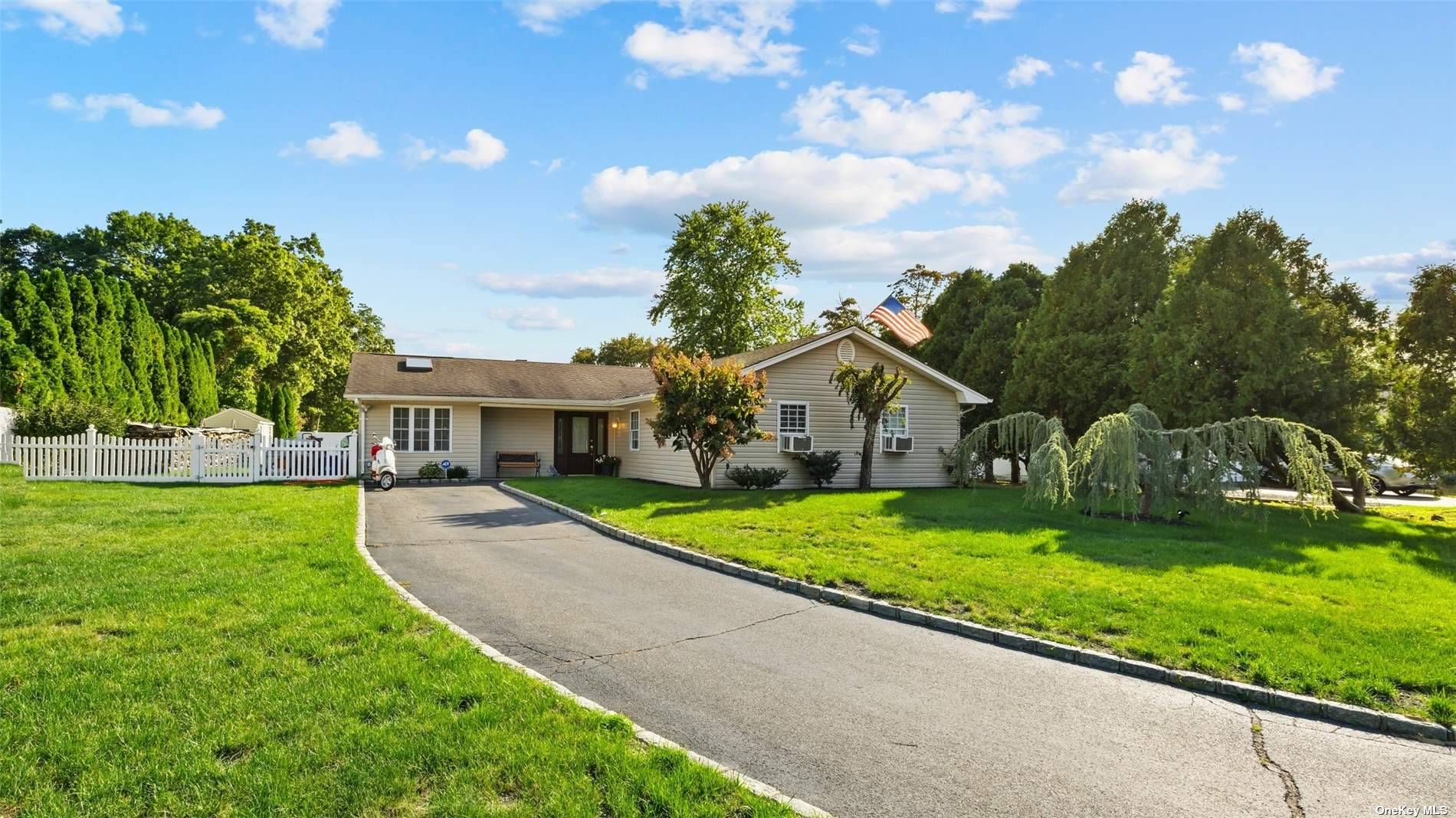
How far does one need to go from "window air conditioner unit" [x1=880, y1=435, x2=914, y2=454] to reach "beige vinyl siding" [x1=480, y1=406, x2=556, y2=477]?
11543 mm

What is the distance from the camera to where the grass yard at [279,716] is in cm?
325

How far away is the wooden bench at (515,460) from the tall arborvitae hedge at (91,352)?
1135 cm

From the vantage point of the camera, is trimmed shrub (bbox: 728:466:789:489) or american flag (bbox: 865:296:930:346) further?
american flag (bbox: 865:296:930:346)

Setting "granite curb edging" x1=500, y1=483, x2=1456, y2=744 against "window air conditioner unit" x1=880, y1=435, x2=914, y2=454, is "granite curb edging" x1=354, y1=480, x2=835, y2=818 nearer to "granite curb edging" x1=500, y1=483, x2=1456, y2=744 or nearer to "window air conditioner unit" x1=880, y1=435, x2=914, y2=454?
"granite curb edging" x1=500, y1=483, x2=1456, y2=744

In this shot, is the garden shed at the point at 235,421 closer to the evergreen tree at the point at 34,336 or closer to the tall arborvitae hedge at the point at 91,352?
the tall arborvitae hedge at the point at 91,352

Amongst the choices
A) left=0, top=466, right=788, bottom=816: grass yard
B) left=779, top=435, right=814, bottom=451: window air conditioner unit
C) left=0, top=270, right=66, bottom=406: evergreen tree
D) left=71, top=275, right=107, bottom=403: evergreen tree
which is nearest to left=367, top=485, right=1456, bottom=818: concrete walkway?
left=0, top=466, right=788, bottom=816: grass yard

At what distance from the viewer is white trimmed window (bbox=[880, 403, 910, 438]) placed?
70.8ft

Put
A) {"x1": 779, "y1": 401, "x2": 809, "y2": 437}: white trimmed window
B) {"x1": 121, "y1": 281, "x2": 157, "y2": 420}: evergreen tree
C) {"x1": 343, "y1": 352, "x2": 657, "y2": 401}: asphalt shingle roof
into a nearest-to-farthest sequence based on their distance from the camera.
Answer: {"x1": 779, "y1": 401, "x2": 809, "y2": 437}: white trimmed window < {"x1": 343, "y1": 352, "x2": 657, "y2": 401}: asphalt shingle roof < {"x1": 121, "y1": 281, "x2": 157, "y2": 420}: evergreen tree

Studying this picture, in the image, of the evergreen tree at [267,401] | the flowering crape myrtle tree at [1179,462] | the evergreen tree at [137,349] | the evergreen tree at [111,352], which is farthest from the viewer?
the evergreen tree at [267,401]

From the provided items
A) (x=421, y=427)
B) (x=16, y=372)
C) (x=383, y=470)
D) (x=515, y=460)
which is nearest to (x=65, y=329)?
(x=16, y=372)

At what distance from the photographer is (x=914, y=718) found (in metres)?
4.64

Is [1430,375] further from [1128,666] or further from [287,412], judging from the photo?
[287,412]

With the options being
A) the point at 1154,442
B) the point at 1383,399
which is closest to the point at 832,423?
the point at 1154,442

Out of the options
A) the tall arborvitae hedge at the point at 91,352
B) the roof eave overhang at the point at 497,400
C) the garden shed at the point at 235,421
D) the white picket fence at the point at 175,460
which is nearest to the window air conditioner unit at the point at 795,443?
the roof eave overhang at the point at 497,400
